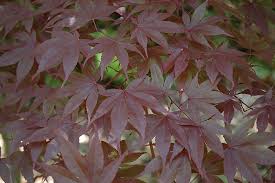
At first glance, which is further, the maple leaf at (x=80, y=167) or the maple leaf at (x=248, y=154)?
the maple leaf at (x=248, y=154)

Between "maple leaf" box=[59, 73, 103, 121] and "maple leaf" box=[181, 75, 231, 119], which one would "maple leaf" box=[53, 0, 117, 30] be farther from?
"maple leaf" box=[181, 75, 231, 119]

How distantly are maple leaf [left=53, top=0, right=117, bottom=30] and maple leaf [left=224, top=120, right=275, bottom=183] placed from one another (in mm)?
409

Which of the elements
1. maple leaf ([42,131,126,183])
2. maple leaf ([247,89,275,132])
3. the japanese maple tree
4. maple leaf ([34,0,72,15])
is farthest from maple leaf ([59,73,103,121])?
maple leaf ([247,89,275,132])

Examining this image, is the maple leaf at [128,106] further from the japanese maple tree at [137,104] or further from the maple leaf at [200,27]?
the maple leaf at [200,27]

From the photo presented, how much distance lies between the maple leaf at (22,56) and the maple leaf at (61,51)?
131 millimetres

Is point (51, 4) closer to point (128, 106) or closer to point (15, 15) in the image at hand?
point (15, 15)

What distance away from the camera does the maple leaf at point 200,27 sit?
3.38 ft

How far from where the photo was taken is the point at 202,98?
97cm


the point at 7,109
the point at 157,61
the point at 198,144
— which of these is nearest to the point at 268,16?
the point at 157,61

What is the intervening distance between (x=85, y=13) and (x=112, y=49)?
0.49 feet

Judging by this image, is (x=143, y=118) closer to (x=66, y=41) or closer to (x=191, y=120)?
(x=191, y=120)

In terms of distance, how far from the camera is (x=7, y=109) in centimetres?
121

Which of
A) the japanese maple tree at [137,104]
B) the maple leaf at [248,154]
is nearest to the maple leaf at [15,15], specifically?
the japanese maple tree at [137,104]

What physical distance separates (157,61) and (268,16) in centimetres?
55
